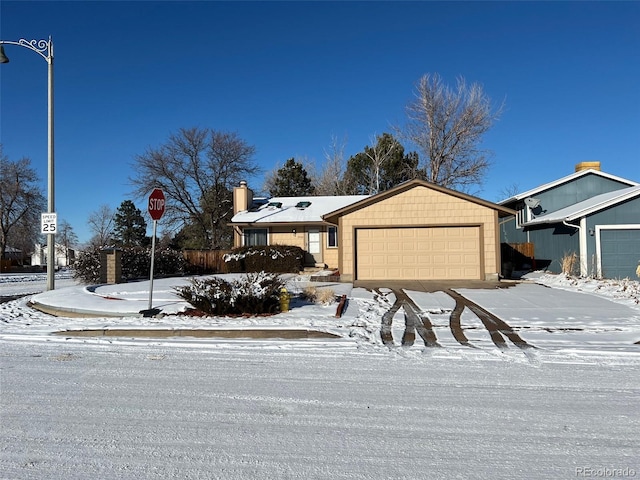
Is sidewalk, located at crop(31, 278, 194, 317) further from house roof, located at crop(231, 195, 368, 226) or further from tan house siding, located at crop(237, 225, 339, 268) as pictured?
tan house siding, located at crop(237, 225, 339, 268)

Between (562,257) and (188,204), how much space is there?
88.9ft

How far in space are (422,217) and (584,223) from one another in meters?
6.82

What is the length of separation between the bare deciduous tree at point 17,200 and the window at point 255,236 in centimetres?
3274

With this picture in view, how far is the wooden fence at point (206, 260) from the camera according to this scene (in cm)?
2414

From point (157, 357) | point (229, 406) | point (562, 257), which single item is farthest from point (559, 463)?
point (562, 257)

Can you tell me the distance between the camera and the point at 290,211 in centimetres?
2500

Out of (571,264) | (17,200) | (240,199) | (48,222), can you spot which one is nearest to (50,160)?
(48,222)

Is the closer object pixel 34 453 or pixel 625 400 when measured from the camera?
pixel 34 453

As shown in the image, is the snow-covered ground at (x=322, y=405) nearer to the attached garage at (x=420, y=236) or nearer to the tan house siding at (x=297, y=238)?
the attached garage at (x=420, y=236)

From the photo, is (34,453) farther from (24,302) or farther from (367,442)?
(24,302)

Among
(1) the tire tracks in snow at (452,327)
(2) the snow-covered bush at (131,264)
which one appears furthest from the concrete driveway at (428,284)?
(2) the snow-covered bush at (131,264)

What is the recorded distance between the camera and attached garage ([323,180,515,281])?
53.4ft

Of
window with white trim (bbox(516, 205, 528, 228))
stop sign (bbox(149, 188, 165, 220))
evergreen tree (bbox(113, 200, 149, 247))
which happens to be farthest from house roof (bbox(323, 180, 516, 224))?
evergreen tree (bbox(113, 200, 149, 247))

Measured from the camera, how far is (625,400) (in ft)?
14.3
